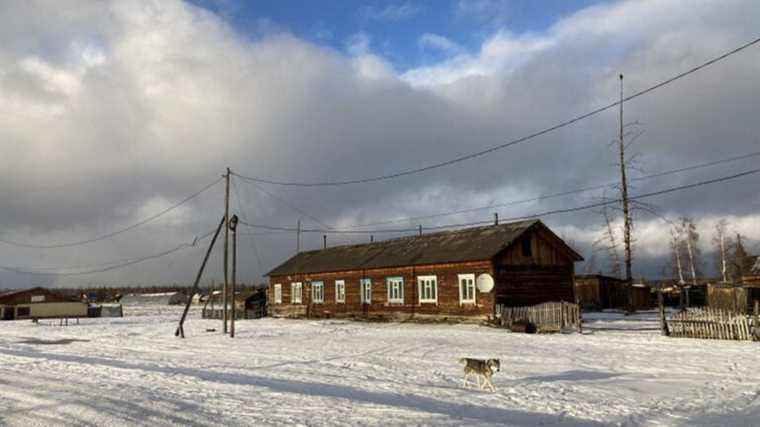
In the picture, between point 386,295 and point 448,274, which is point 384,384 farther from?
point 386,295

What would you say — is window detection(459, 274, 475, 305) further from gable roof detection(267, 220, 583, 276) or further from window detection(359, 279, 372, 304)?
window detection(359, 279, 372, 304)

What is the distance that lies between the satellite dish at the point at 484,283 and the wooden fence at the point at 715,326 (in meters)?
10.0

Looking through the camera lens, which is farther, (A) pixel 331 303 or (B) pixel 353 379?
(A) pixel 331 303

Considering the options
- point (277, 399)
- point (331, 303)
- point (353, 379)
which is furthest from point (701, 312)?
point (331, 303)

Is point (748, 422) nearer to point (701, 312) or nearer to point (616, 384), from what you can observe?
point (616, 384)

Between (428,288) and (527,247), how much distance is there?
6528 millimetres

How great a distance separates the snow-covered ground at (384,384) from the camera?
10133mm

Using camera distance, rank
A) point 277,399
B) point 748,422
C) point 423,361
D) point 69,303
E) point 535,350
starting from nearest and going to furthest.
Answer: point 748,422 < point 277,399 < point 423,361 < point 535,350 < point 69,303

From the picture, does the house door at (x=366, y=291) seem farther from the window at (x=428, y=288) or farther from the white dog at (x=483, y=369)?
the white dog at (x=483, y=369)

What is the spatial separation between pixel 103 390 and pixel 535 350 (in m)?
13.5

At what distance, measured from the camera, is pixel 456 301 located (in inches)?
1393

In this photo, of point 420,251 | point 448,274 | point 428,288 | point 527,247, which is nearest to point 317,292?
point 420,251

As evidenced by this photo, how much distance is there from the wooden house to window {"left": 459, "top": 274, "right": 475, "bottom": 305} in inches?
1585

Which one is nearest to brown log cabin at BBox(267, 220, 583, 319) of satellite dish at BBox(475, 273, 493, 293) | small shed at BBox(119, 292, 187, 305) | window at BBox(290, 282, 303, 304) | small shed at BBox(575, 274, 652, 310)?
satellite dish at BBox(475, 273, 493, 293)
